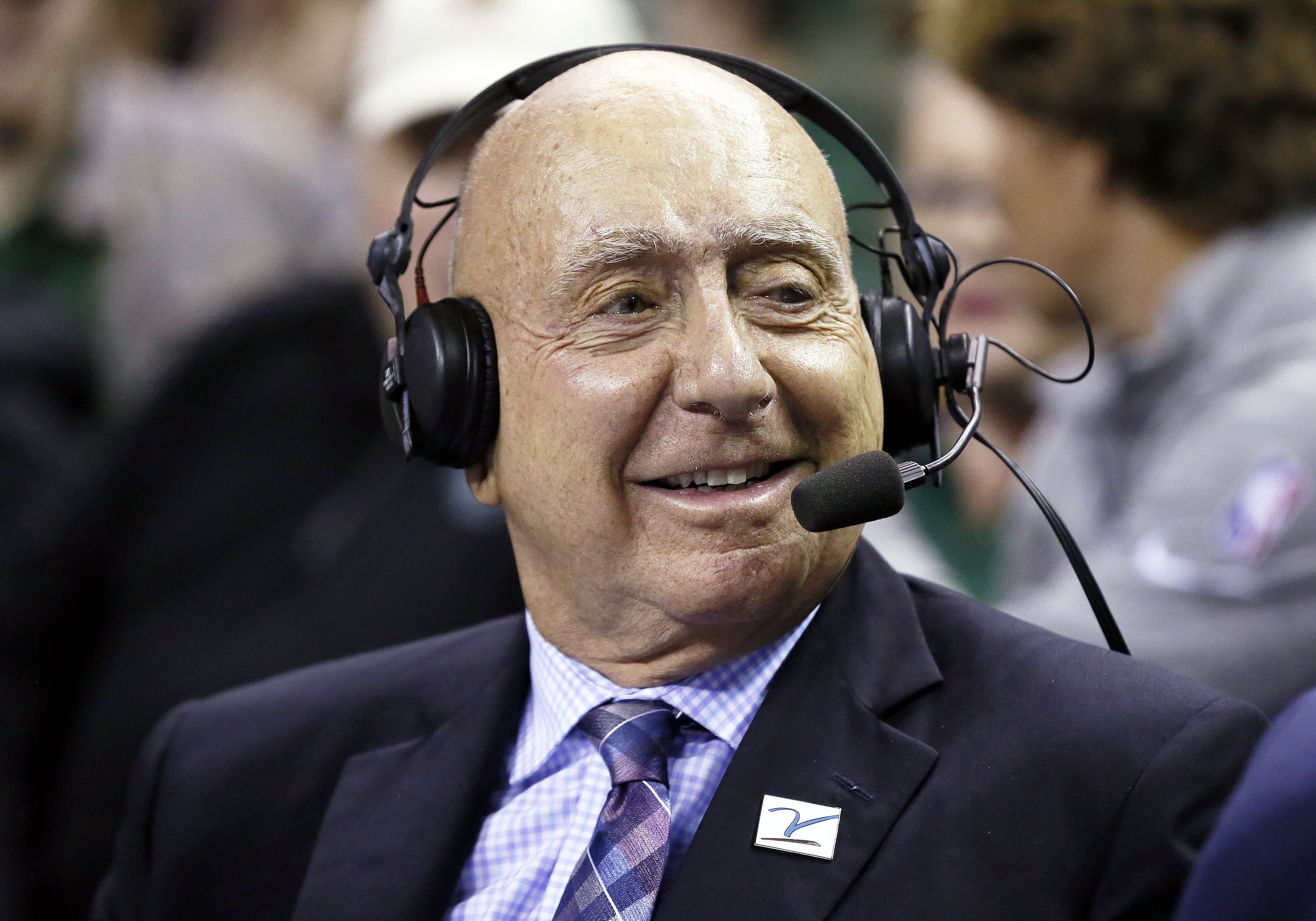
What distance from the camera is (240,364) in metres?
3.34

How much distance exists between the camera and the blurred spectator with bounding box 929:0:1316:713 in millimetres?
2484

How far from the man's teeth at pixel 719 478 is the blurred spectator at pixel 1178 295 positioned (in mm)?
1116

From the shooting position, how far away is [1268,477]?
251 cm

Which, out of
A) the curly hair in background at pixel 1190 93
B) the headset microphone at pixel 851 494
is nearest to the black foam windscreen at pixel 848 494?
the headset microphone at pixel 851 494

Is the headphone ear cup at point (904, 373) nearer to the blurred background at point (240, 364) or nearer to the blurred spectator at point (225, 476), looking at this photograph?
the blurred background at point (240, 364)

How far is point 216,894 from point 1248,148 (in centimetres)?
226

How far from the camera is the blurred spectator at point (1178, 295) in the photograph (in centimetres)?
248

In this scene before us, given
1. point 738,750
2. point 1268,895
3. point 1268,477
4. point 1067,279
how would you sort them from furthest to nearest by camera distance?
point 1067,279, point 1268,477, point 738,750, point 1268,895

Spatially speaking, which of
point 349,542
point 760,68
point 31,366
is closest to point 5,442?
point 31,366

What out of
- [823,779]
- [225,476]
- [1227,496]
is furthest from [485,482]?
[225,476]

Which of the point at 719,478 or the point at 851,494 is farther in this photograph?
the point at 719,478

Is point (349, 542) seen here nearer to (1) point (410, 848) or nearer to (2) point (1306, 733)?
(1) point (410, 848)

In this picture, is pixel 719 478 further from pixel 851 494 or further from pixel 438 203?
pixel 438 203

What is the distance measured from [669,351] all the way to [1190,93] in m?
1.84
